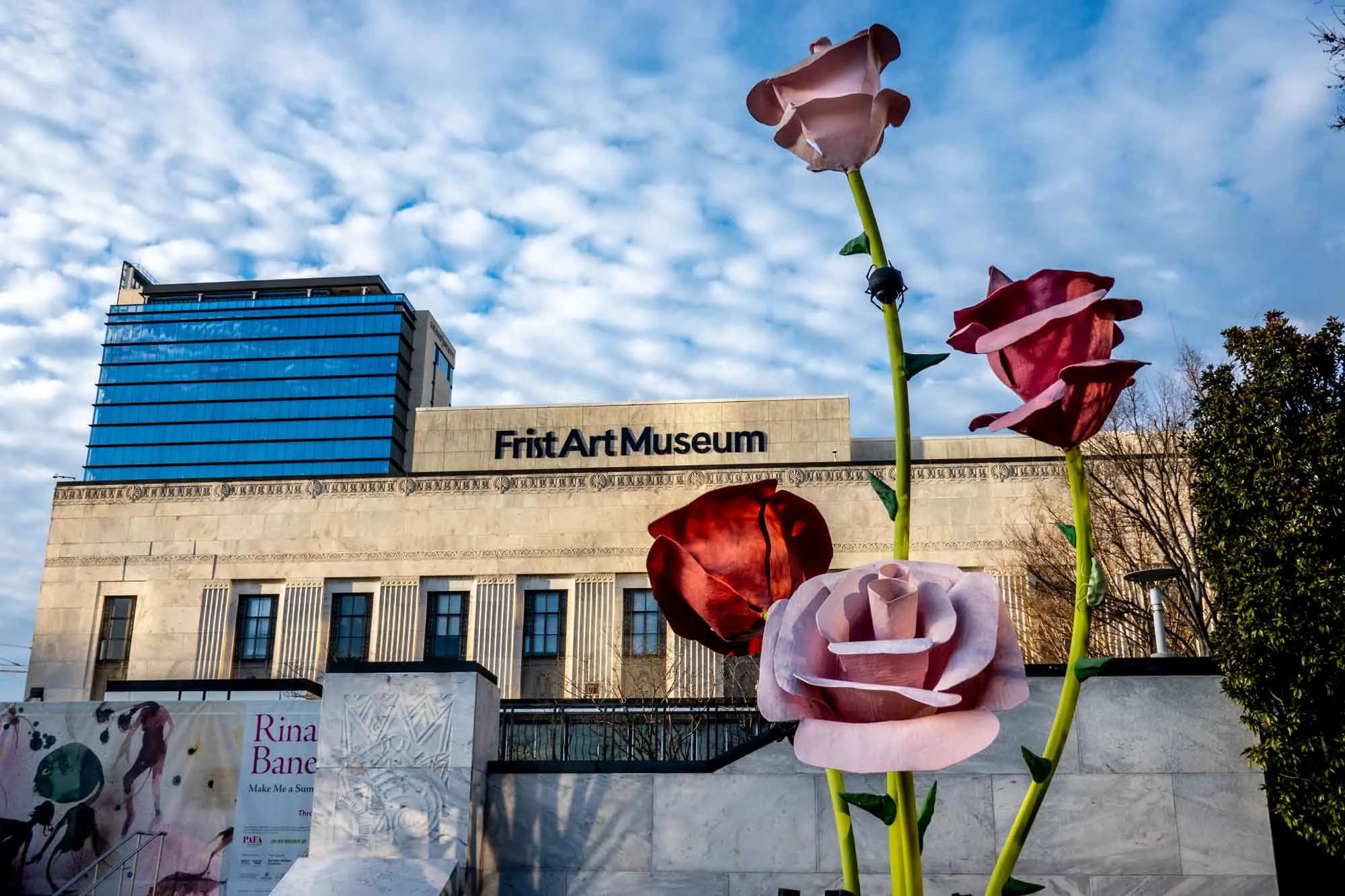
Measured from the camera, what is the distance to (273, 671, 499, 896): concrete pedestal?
8992mm

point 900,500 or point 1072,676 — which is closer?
point 1072,676

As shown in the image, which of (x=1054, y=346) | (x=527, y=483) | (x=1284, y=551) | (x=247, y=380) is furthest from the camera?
(x=247, y=380)

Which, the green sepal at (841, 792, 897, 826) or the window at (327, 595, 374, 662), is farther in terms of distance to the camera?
the window at (327, 595, 374, 662)

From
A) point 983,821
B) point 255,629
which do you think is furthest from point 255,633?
point 983,821

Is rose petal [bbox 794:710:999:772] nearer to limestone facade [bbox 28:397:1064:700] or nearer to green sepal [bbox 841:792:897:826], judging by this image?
green sepal [bbox 841:792:897:826]

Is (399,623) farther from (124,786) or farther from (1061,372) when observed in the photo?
(1061,372)

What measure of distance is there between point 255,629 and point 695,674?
14.3m

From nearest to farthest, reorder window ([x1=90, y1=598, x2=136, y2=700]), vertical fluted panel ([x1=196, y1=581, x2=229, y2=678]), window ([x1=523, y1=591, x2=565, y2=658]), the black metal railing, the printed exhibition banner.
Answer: the printed exhibition banner
the black metal railing
window ([x1=523, y1=591, x2=565, y2=658])
vertical fluted panel ([x1=196, y1=581, x2=229, y2=678])
window ([x1=90, y1=598, x2=136, y2=700])

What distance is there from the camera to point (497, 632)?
114 feet

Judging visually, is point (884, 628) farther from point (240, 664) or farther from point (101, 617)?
point (101, 617)

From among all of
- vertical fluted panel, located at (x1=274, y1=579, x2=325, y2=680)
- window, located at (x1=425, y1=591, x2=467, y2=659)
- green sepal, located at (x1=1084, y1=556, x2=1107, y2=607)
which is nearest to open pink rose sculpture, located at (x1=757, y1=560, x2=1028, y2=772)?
green sepal, located at (x1=1084, y1=556, x2=1107, y2=607)

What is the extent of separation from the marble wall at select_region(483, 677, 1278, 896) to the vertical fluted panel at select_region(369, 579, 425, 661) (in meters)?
26.5

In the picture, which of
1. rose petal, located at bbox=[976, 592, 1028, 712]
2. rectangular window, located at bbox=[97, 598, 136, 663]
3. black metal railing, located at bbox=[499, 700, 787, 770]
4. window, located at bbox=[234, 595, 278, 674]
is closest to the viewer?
rose petal, located at bbox=[976, 592, 1028, 712]

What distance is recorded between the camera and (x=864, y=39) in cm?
148
